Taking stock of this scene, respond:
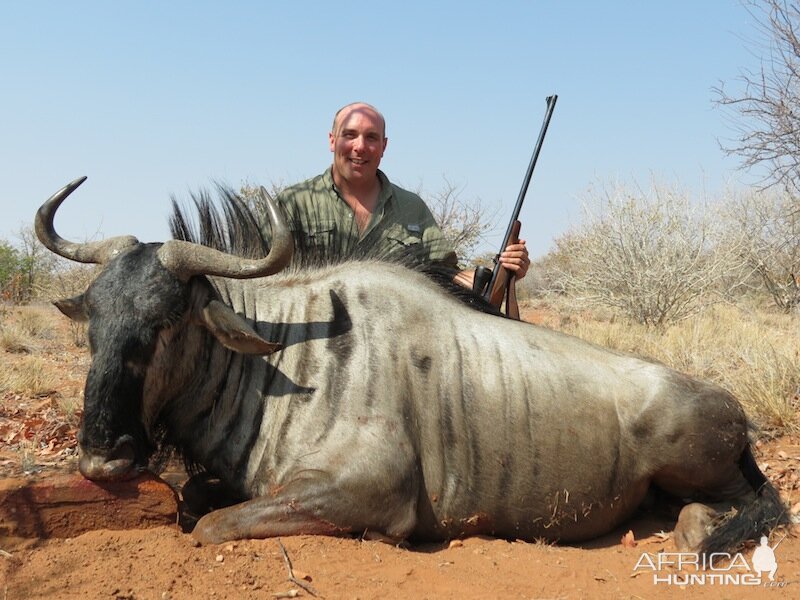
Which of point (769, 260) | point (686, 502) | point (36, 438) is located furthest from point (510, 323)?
point (769, 260)

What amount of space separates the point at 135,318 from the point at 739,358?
6521 mm

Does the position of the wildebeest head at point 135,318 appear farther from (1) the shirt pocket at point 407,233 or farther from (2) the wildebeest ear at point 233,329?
(1) the shirt pocket at point 407,233

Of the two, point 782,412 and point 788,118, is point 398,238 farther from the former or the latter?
point 788,118

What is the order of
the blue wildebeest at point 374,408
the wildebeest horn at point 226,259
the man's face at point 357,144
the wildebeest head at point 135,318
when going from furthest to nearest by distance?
the man's face at point 357,144, the wildebeest horn at point 226,259, the blue wildebeest at point 374,408, the wildebeest head at point 135,318

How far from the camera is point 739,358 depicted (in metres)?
8.28

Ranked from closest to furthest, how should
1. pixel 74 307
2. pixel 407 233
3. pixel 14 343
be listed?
pixel 74 307 < pixel 407 233 < pixel 14 343

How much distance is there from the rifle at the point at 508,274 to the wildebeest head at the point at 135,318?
2044mm

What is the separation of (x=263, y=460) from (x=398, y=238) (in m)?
2.38

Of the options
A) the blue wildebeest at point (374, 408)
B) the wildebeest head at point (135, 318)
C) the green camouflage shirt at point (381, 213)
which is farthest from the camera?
the green camouflage shirt at point (381, 213)

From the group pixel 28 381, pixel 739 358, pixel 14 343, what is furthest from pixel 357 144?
pixel 14 343

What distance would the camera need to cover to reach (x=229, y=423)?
4242mm

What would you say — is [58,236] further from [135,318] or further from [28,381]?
[28,381]

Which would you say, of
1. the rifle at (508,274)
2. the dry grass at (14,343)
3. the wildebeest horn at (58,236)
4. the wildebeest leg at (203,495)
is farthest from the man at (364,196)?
the dry grass at (14,343)

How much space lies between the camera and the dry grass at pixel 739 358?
648 cm
